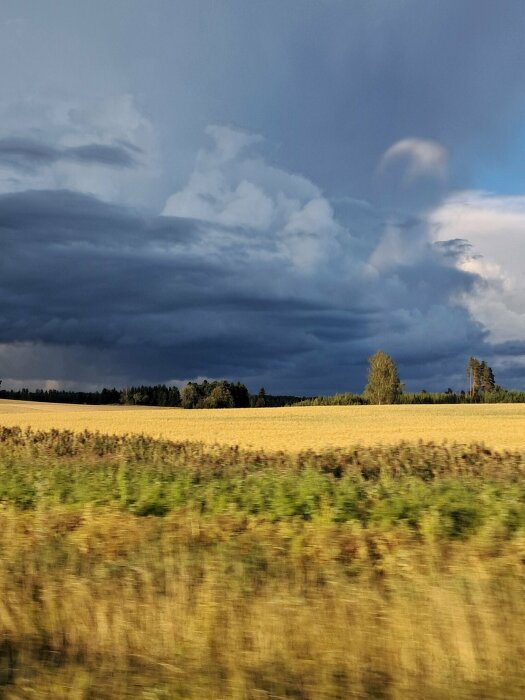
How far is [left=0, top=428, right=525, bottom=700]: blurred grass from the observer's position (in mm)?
5633

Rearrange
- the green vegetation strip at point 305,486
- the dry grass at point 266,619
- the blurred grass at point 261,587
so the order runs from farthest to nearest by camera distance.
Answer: the green vegetation strip at point 305,486 < the blurred grass at point 261,587 < the dry grass at point 266,619

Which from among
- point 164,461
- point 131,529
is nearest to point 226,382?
point 164,461

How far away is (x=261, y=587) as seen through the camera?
300 inches

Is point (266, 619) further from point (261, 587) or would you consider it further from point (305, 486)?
point (305, 486)

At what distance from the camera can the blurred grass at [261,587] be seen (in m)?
5.63

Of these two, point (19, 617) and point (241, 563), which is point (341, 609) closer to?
point (241, 563)

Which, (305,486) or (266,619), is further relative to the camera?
(305,486)

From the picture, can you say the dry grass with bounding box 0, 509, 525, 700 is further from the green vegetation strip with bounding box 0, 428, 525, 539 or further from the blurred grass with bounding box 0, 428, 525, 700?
the green vegetation strip with bounding box 0, 428, 525, 539

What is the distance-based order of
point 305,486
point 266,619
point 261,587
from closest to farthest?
point 266,619 < point 261,587 < point 305,486

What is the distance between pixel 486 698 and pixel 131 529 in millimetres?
6618

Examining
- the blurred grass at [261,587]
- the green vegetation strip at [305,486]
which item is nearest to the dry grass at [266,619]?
the blurred grass at [261,587]

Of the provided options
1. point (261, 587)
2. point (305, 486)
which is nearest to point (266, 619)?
point (261, 587)

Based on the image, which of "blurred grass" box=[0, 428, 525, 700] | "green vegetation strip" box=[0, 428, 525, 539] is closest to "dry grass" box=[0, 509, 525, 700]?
"blurred grass" box=[0, 428, 525, 700]

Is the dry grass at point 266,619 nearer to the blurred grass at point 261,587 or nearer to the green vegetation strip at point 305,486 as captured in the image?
the blurred grass at point 261,587
